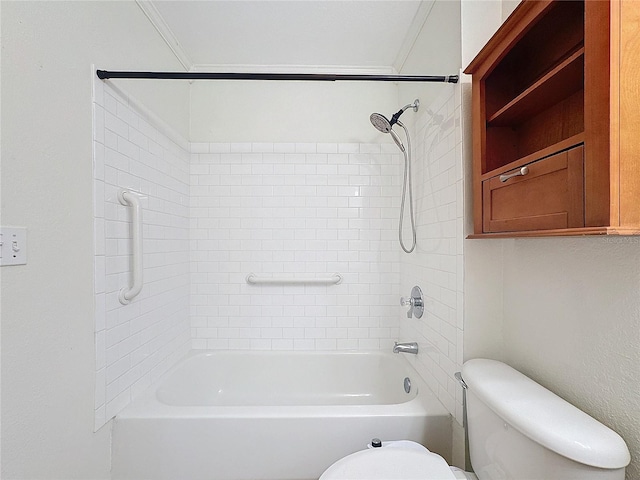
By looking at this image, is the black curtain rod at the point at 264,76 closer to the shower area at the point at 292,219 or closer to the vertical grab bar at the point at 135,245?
the vertical grab bar at the point at 135,245

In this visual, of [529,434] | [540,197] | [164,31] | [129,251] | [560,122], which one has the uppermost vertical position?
[164,31]

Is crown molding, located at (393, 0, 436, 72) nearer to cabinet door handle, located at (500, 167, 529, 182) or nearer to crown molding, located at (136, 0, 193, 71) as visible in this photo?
cabinet door handle, located at (500, 167, 529, 182)

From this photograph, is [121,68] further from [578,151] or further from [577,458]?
[577,458]

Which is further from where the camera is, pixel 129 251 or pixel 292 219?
pixel 292 219

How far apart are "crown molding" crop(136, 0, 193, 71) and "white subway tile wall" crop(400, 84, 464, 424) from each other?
57.7 inches

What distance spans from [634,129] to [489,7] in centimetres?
97

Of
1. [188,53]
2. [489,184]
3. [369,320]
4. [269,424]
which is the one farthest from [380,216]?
[188,53]

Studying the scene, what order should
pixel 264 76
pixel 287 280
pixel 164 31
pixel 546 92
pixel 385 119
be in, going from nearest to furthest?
pixel 546 92, pixel 264 76, pixel 385 119, pixel 164 31, pixel 287 280

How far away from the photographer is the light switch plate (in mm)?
922

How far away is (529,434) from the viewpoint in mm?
862

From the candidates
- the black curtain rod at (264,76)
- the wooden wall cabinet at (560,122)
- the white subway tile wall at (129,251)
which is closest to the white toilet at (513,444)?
the wooden wall cabinet at (560,122)

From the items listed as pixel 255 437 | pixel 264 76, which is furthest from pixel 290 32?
pixel 255 437

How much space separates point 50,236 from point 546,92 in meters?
1.54

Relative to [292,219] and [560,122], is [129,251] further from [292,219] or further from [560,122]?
[560,122]
